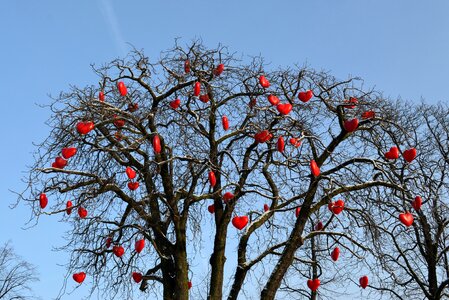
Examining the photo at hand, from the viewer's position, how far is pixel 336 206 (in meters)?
8.26

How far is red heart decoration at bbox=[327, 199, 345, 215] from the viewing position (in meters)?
8.20

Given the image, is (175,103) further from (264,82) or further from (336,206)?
(336,206)

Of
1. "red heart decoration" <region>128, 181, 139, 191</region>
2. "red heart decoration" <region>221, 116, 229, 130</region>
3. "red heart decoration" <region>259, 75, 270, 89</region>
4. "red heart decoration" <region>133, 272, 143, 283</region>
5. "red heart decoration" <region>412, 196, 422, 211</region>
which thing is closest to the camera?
"red heart decoration" <region>412, 196, 422, 211</region>

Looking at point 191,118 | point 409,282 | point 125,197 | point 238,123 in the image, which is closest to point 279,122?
point 238,123

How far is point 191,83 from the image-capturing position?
9.04m

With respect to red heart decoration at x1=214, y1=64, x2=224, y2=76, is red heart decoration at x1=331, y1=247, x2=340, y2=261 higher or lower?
lower

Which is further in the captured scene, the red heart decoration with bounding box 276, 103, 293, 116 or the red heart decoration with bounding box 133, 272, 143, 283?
the red heart decoration with bounding box 133, 272, 143, 283

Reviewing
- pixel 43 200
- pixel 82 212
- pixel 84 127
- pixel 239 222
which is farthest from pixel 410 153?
pixel 43 200

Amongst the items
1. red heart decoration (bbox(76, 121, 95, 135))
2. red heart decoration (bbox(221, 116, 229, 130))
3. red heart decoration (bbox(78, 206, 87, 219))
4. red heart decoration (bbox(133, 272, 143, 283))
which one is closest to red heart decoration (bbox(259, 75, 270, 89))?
red heart decoration (bbox(221, 116, 229, 130))

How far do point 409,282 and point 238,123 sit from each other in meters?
7.55

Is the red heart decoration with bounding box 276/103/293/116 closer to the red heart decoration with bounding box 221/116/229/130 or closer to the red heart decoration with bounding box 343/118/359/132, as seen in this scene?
the red heart decoration with bounding box 343/118/359/132

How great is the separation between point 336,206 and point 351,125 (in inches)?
47.9

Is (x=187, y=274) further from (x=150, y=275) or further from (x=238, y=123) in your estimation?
(x=238, y=123)

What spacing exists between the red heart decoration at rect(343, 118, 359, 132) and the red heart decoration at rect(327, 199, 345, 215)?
111cm
